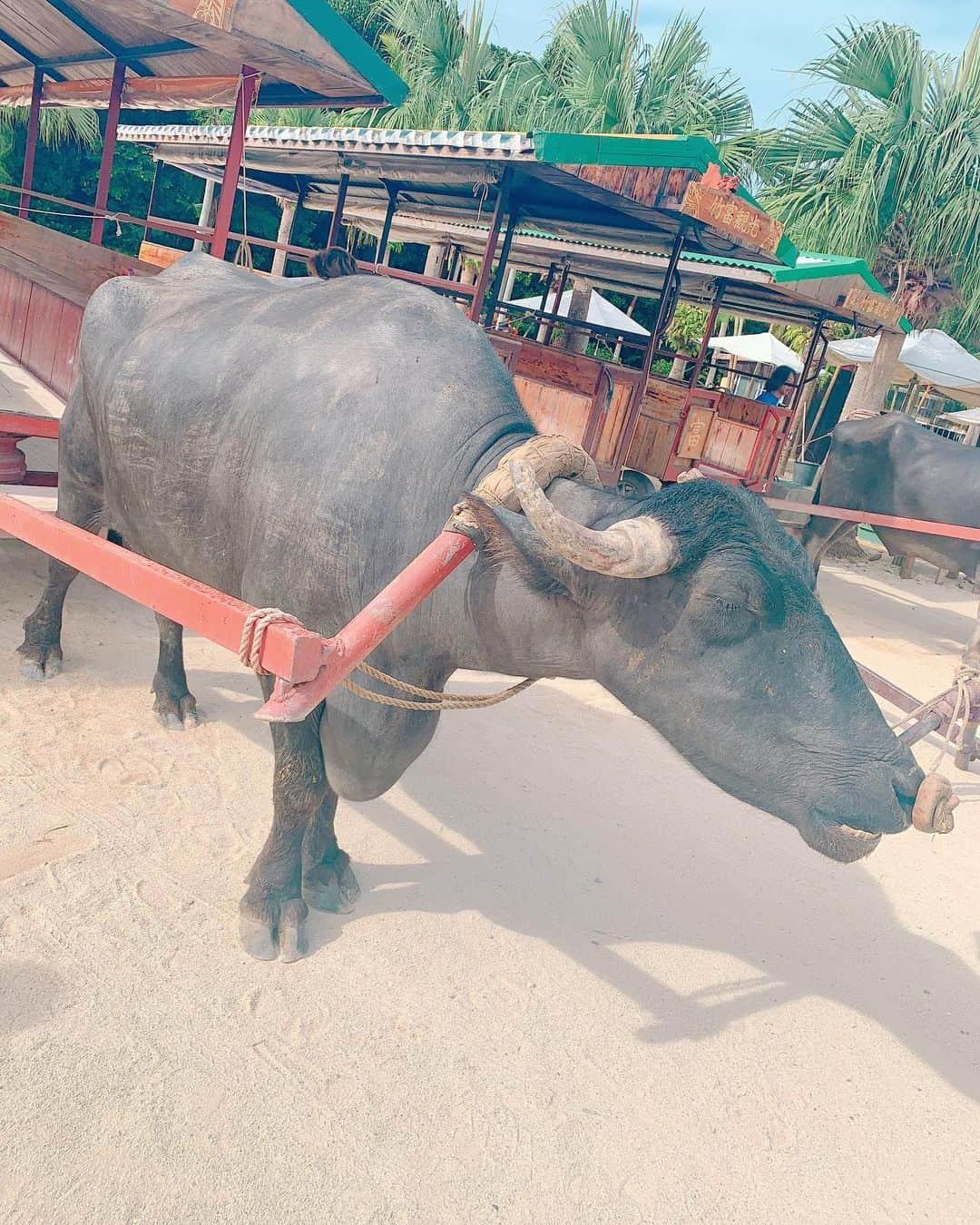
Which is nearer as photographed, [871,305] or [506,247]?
[506,247]

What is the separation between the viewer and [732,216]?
6.18m

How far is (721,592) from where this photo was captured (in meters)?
2.03

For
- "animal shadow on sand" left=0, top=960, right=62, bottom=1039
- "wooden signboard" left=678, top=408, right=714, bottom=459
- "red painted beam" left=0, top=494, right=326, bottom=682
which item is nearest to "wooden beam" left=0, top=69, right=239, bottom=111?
"red painted beam" left=0, top=494, right=326, bottom=682

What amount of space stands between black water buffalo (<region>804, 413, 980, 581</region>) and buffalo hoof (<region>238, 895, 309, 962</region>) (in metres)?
6.54

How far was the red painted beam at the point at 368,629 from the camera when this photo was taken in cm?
183

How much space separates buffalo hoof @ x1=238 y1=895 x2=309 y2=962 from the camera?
2.69m

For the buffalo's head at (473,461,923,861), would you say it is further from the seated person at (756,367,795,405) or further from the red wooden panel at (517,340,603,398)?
the seated person at (756,367,795,405)

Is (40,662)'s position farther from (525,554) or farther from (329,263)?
(525,554)

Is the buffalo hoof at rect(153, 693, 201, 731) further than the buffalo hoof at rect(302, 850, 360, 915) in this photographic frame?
Yes

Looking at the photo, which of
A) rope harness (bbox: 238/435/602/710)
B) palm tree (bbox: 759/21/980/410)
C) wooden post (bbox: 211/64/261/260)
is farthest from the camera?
palm tree (bbox: 759/21/980/410)

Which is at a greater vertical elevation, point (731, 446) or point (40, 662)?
point (731, 446)

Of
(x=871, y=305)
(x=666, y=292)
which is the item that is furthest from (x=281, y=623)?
(x=871, y=305)

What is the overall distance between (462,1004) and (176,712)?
6.28ft

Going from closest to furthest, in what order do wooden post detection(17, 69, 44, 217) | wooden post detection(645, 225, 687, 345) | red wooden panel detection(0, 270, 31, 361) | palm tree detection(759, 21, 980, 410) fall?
red wooden panel detection(0, 270, 31, 361), wooden post detection(17, 69, 44, 217), wooden post detection(645, 225, 687, 345), palm tree detection(759, 21, 980, 410)
